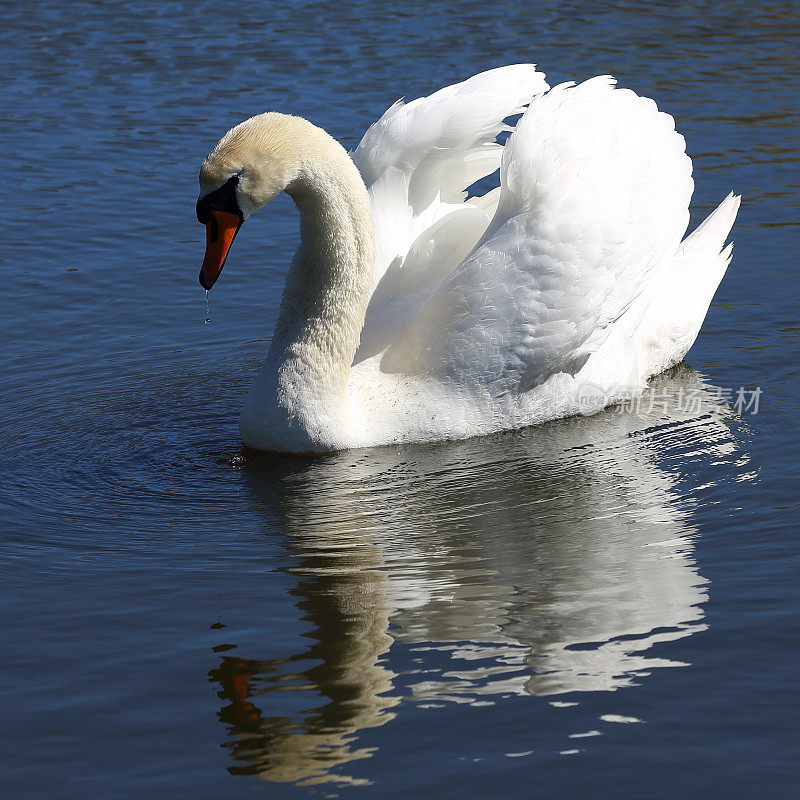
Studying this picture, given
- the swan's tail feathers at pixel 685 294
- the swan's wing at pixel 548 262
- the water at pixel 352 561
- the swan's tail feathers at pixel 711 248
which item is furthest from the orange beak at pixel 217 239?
the swan's tail feathers at pixel 711 248

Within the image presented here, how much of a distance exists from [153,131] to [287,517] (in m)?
7.69

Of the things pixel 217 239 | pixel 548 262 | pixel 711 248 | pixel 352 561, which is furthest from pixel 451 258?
pixel 352 561

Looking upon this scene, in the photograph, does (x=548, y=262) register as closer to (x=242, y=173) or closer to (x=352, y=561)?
(x=242, y=173)

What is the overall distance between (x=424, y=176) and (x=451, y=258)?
0.52 metres

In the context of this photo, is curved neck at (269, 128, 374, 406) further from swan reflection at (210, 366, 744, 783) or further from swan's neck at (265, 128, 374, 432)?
swan reflection at (210, 366, 744, 783)

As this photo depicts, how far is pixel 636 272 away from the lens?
26.4ft

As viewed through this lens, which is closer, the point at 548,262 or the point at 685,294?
the point at 548,262

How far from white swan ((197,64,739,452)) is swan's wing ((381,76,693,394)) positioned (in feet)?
0.03

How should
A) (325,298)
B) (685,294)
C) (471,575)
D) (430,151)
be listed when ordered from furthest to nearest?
(685,294), (430,151), (325,298), (471,575)

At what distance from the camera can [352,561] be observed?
6270 millimetres

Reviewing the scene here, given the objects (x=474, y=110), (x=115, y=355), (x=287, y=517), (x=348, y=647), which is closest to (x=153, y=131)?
(x=115, y=355)

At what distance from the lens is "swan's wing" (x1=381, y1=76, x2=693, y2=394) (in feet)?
24.5

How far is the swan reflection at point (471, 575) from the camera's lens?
511 cm

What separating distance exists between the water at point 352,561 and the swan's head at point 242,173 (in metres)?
1.20
